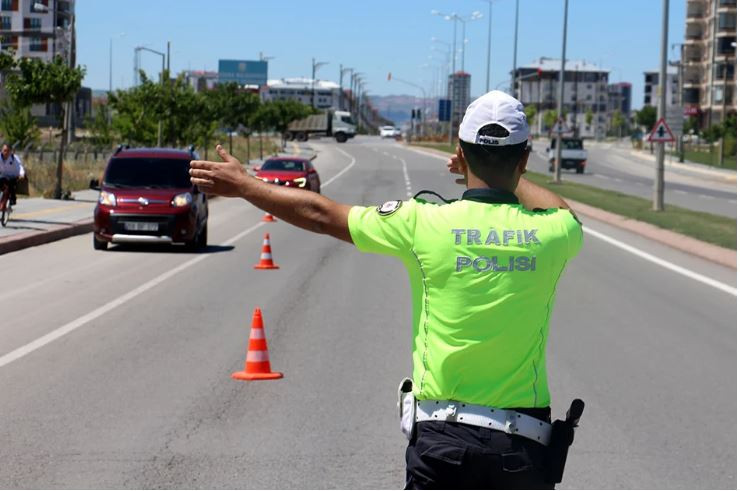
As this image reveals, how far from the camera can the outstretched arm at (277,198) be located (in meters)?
Result: 3.89

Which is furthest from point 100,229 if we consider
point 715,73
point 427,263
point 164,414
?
point 715,73

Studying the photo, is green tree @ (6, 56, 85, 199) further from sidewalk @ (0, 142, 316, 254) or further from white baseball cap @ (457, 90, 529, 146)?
white baseball cap @ (457, 90, 529, 146)

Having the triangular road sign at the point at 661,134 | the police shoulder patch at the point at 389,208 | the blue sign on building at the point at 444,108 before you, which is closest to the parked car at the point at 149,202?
the triangular road sign at the point at 661,134

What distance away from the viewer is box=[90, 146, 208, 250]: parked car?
74.7 ft

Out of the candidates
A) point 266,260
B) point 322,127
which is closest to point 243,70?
point 322,127

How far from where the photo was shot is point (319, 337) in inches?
491

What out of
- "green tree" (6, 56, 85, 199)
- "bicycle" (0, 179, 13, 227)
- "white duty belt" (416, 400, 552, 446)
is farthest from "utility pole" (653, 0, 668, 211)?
"white duty belt" (416, 400, 552, 446)

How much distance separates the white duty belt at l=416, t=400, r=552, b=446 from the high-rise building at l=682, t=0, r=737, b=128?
451ft

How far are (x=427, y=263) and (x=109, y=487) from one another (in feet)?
11.7

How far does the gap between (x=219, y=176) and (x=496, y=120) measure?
2.73 feet

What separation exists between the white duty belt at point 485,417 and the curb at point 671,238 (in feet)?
47.3

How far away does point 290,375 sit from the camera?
33.9 feet

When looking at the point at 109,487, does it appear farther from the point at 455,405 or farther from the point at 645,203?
the point at 645,203

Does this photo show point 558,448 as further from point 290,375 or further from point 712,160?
point 712,160
